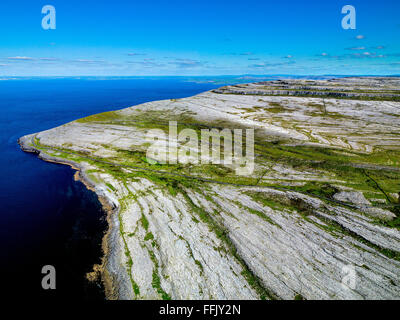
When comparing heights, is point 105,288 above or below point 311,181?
below

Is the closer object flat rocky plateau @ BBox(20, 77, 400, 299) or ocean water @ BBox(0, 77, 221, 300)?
flat rocky plateau @ BBox(20, 77, 400, 299)

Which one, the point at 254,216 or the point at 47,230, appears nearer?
the point at 47,230

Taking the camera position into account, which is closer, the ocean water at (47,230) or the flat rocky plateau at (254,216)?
the flat rocky plateau at (254,216)
